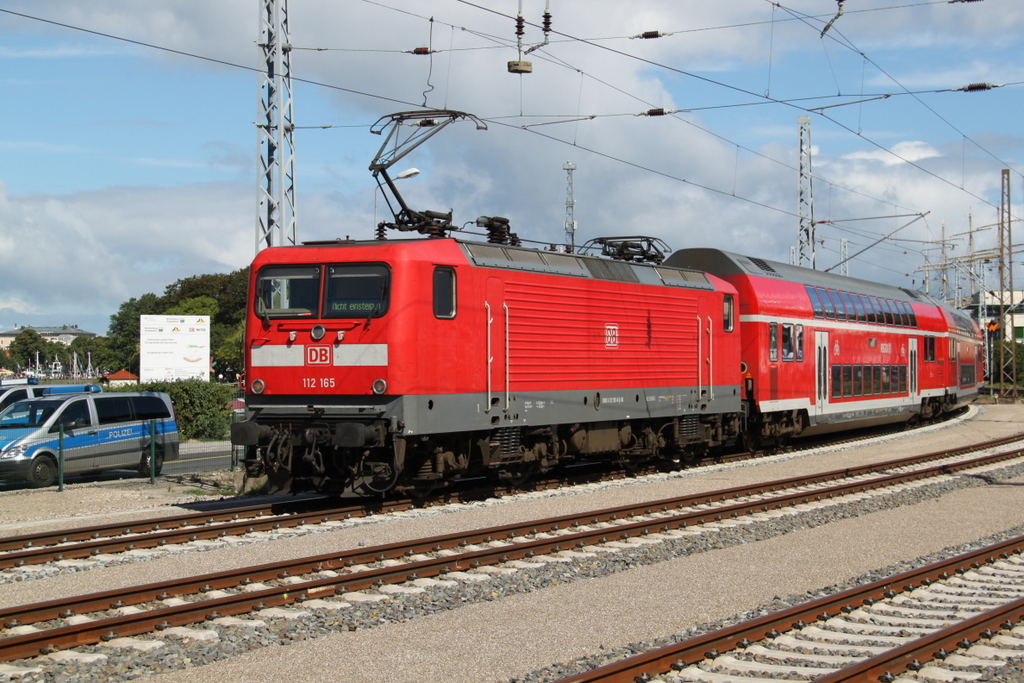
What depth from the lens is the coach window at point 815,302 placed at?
24156 mm

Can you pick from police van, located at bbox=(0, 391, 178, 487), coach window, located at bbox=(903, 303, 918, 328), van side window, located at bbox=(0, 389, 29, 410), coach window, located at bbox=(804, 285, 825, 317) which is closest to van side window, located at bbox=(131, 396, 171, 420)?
police van, located at bbox=(0, 391, 178, 487)

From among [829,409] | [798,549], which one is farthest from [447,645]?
[829,409]

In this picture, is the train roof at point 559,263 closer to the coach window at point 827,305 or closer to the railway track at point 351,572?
the railway track at point 351,572

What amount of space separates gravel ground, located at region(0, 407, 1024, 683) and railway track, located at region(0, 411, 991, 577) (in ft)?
2.14

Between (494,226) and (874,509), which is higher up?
(494,226)

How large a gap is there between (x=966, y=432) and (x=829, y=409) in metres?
6.96

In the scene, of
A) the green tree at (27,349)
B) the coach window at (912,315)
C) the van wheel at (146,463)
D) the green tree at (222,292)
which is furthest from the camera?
the green tree at (27,349)

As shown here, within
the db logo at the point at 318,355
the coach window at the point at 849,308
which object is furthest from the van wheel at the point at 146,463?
the coach window at the point at 849,308

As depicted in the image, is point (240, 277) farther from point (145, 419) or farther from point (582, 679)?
point (582, 679)

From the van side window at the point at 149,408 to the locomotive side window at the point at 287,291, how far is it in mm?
7464

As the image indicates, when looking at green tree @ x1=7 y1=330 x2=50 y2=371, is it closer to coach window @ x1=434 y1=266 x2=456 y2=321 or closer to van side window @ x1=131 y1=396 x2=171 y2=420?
van side window @ x1=131 y1=396 x2=171 y2=420

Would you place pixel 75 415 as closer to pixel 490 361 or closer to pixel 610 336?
pixel 490 361

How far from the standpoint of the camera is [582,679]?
19.7 feet

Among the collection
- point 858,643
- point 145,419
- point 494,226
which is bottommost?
point 858,643
